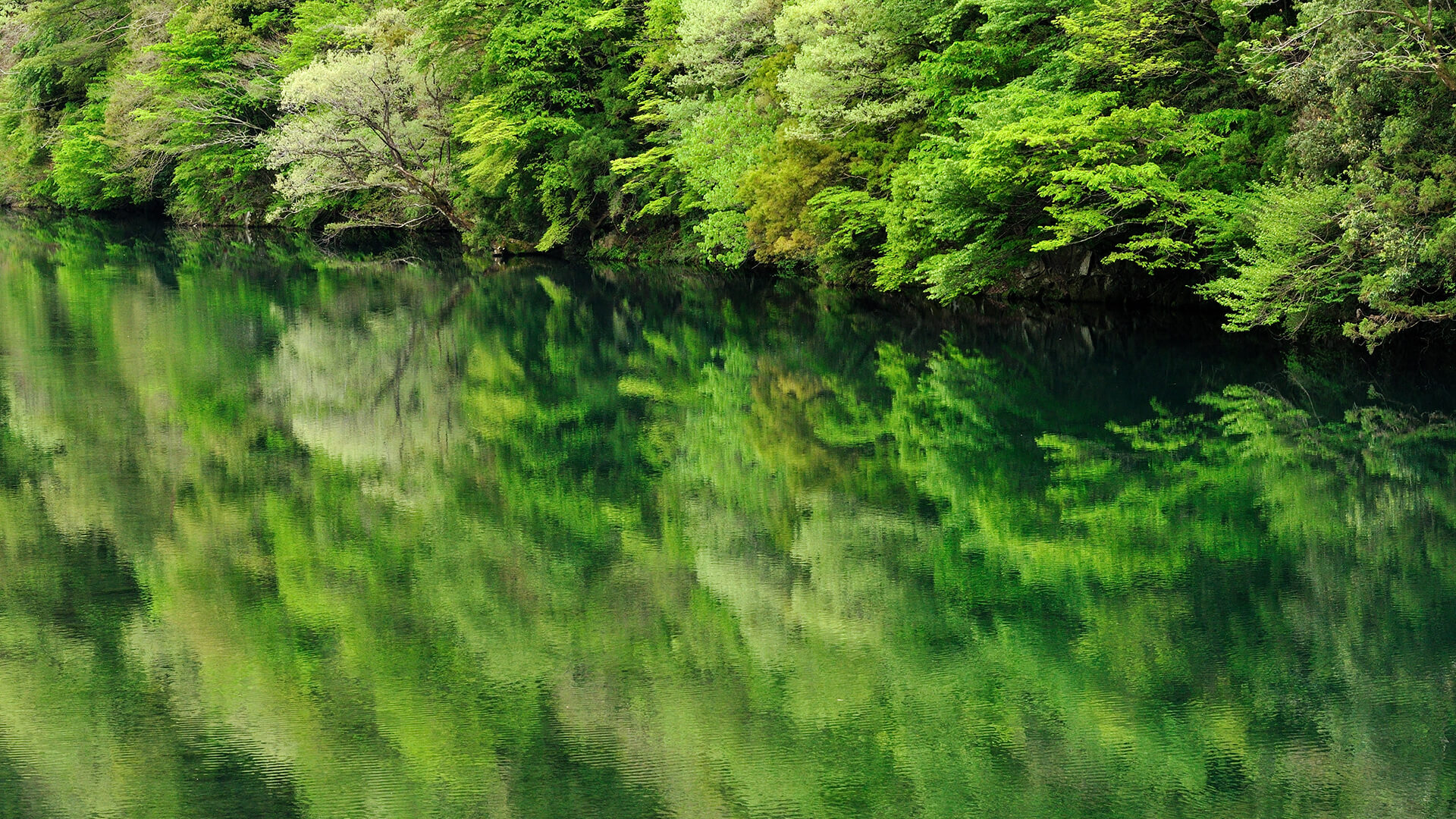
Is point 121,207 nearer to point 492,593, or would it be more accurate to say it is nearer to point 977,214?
point 977,214

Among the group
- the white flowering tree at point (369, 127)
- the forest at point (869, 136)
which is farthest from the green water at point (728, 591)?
the white flowering tree at point (369, 127)

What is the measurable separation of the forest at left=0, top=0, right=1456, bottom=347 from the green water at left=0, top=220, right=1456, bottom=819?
2328mm

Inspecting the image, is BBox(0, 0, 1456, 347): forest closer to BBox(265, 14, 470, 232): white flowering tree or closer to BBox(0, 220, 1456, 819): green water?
BBox(265, 14, 470, 232): white flowering tree

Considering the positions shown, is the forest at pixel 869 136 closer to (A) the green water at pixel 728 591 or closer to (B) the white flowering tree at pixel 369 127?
(B) the white flowering tree at pixel 369 127

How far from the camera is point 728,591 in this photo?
9.05 meters

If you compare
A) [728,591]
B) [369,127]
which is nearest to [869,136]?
[728,591]

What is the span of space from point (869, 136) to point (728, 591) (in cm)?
1770

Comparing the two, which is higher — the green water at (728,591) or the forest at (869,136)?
the forest at (869,136)

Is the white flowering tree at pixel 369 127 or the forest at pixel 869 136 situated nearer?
the forest at pixel 869 136

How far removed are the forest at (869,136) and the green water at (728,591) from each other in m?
2.33

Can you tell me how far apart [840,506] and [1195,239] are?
10402mm

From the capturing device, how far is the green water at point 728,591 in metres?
6.33

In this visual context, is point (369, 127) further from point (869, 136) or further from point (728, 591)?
point (728, 591)

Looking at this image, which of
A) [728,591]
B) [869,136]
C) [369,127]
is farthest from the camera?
[369,127]
